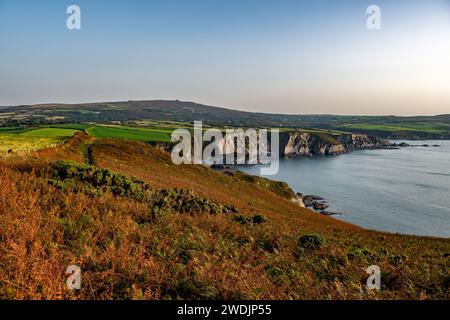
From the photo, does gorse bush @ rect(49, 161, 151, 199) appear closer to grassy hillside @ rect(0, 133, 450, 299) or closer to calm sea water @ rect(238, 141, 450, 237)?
grassy hillside @ rect(0, 133, 450, 299)

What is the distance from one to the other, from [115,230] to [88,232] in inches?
32.2

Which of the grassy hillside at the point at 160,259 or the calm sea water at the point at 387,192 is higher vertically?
the grassy hillside at the point at 160,259

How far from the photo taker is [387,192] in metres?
83.6

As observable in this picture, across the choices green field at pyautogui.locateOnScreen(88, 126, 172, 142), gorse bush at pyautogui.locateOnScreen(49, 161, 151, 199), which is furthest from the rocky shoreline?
green field at pyautogui.locateOnScreen(88, 126, 172, 142)

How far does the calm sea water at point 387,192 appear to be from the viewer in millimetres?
59562

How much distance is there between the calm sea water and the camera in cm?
5956

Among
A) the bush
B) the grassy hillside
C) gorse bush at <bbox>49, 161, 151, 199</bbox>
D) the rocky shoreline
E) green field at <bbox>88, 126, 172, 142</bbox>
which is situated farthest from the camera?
green field at <bbox>88, 126, 172, 142</bbox>

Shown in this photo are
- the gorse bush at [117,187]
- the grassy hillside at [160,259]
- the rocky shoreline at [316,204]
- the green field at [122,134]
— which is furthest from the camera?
the green field at [122,134]

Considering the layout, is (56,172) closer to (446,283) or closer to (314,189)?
(446,283)

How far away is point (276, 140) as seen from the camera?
199125 mm

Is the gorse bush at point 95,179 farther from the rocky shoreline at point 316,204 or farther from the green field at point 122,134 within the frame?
the green field at point 122,134

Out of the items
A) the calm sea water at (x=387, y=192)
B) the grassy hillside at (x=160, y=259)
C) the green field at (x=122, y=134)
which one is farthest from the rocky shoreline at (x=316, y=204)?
the grassy hillside at (x=160, y=259)

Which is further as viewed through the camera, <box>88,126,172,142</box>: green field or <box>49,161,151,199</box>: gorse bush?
<box>88,126,172,142</box>: green field
